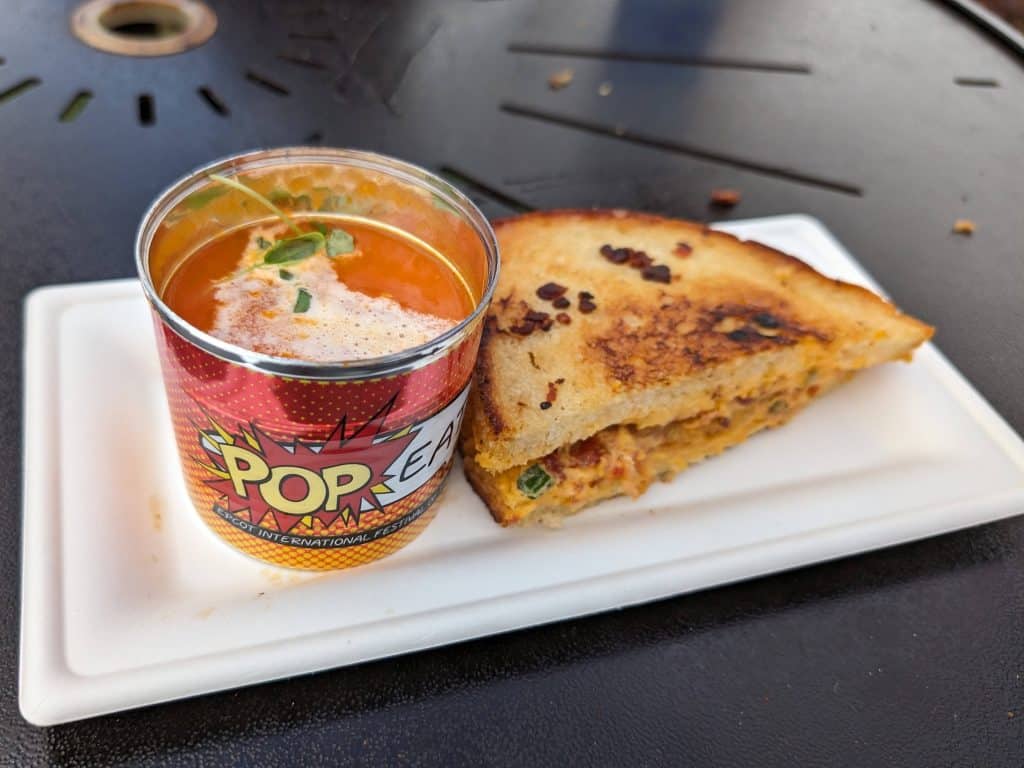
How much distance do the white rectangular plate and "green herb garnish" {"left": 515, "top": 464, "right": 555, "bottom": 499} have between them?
5 cm

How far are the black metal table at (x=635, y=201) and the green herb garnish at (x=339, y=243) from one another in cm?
48

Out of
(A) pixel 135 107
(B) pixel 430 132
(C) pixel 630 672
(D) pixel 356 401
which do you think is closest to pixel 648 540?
(C) pixel 630 672

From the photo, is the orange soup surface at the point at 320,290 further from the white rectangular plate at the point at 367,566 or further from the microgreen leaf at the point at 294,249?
the white rectangular plate at the point at 367,566

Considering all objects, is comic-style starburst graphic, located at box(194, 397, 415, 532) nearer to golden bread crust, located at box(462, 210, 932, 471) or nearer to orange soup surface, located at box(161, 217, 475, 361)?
orange soup surface, located at box(161, 217, 475, 361)

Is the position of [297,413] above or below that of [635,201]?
above

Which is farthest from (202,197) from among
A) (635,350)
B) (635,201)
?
(635,201)

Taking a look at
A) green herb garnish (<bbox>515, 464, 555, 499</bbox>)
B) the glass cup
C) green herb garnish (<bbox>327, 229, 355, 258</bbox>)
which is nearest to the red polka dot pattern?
the glass cup

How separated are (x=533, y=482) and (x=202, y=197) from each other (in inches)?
21.6

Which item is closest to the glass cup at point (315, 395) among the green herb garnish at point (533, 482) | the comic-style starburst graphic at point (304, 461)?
the comic-style starburst graphic at point (304, 461)

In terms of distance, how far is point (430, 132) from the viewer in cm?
187

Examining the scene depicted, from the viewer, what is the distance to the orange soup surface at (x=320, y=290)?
3.04 feet

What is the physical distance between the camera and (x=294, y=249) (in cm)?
103

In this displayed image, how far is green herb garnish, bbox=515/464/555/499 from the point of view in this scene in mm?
1114

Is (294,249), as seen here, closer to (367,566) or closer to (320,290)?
(320,290)
